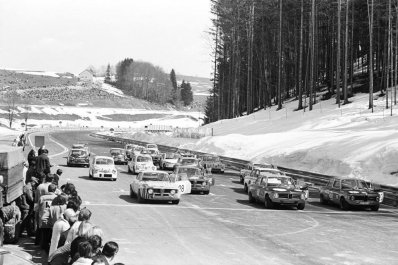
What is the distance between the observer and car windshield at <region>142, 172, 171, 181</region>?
24.1 metres

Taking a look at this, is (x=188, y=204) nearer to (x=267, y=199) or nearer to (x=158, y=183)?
(x=158, y=183)

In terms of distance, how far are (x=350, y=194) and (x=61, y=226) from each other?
1622 cm

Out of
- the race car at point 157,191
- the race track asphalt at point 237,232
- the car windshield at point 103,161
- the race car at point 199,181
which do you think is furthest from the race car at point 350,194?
the car windshield at point 103,161

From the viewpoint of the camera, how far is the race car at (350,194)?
23797mm

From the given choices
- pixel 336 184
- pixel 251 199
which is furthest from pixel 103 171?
pixel 336 184

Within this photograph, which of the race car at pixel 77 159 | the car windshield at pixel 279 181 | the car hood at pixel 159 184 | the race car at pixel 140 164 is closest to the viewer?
the car hood at pixel 159 184

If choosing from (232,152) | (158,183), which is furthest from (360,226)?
(232,152)

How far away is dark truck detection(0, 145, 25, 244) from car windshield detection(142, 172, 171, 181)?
7468 mm

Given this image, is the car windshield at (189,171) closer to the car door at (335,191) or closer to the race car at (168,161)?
the car door at (335,191)

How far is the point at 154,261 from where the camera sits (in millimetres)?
12469

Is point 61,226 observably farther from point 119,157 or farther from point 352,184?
point 119,157

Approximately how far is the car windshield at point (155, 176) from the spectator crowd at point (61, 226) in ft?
22.4

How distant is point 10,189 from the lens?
14.8 meters

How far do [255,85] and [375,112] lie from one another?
4131 cm
